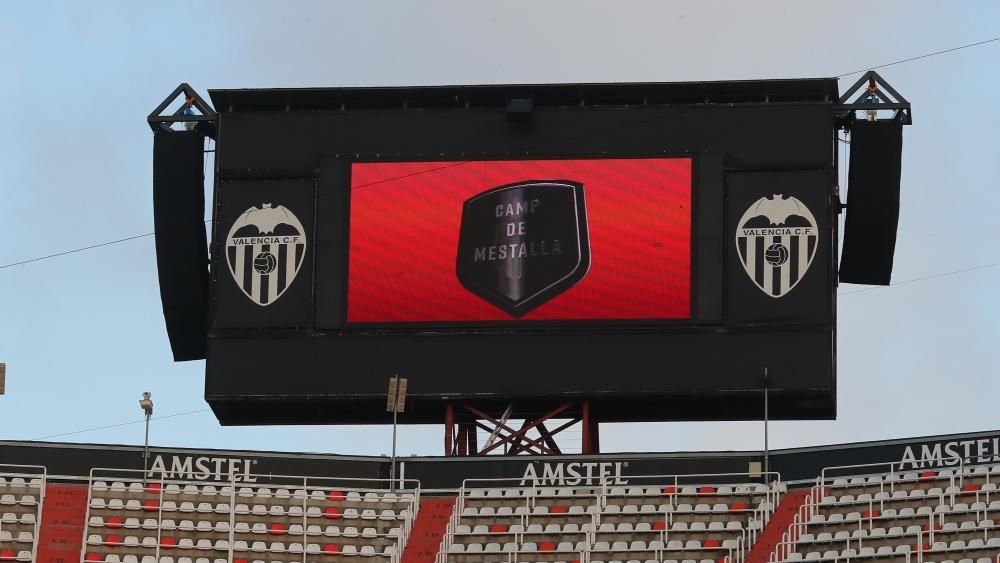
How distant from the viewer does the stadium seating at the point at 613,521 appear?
182 ft

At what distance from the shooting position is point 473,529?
5709 centimetres

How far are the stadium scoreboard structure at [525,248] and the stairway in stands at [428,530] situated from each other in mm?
2132

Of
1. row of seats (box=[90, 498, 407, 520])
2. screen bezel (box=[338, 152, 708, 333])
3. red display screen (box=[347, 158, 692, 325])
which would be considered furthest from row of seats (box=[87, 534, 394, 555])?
red display screen (box=[347, 158, 692, 325])

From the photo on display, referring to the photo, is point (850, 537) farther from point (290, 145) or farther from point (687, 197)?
point (290, 145)

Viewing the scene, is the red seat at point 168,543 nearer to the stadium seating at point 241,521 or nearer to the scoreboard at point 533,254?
the stadium seating at point 241,521

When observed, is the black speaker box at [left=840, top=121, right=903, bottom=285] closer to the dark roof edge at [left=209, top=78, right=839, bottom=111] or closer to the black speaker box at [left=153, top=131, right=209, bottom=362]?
the dark roof edge at [left=209, top=78, right=839, bottom=111]

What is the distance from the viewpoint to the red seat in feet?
185

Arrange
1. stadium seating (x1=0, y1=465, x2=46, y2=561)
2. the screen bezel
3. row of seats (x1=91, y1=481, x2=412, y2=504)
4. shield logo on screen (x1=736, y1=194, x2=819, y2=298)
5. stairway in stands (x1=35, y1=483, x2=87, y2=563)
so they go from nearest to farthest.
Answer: stadium seating (x1=0, y1=465, x2=46, y2=561)
stairway in stands (x1=35, y1=483, x2=87, y2=563)
row of seats (x1=91, y1=481, x2=412, y2=504)
shield logo on screen (x1=736, y1=194, x2=819, y2=298)
the screen bezel

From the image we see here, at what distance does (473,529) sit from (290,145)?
897 cm

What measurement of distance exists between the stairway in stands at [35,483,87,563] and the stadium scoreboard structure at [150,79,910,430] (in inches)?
133

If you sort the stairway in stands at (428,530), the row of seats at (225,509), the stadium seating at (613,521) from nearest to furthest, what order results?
the stadium seating at (613,521) < the stairway in stands at (428,530) < the row of seats at (225,509)

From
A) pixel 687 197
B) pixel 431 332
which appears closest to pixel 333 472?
pixel 431 332

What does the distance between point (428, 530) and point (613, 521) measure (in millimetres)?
3559

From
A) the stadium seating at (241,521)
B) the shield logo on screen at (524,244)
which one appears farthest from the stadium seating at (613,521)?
the shield logo on screen at (524,244)
